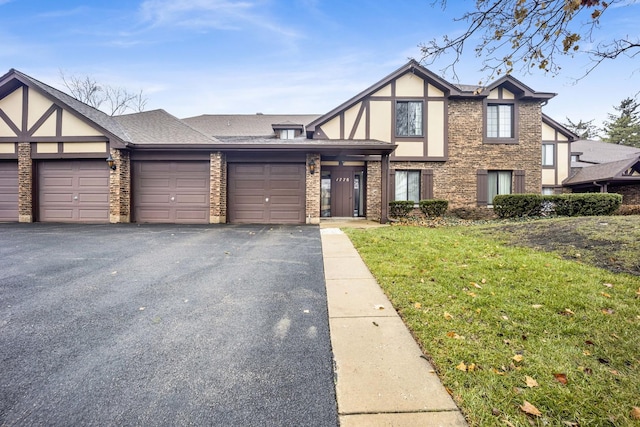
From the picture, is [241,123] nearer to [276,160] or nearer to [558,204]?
[276,160]

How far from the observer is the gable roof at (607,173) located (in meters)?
15.6

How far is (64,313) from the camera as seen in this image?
3.09 metres

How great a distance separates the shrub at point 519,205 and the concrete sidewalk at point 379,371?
1023cm

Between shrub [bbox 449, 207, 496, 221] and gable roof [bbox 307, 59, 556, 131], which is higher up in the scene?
gable roof [bbox 307, 59, 556, 131]

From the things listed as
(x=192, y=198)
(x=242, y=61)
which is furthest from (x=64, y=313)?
(x=242, y=61)

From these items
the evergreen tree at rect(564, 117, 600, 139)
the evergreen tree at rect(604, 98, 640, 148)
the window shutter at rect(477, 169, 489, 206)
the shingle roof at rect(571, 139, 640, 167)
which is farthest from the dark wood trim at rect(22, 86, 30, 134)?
the evergreen tree at rect(564, 117, 600, 139)

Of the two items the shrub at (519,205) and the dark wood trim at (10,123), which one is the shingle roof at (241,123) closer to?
the dark wood trim at (10,123)

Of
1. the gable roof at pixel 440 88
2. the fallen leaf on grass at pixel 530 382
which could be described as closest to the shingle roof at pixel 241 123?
the gable roof at pixel 440 88

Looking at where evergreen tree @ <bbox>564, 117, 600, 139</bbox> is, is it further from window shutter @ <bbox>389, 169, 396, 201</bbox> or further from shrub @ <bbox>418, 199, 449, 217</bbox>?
window shutter @ <bbox>389, 169, 396, 201</bbox>

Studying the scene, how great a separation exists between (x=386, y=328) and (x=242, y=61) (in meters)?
22.6

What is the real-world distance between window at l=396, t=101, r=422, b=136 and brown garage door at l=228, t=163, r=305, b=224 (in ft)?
17.5

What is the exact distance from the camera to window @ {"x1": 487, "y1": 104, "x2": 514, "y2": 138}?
44.7 feet

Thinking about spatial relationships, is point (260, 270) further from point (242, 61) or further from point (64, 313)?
point (242, 61)

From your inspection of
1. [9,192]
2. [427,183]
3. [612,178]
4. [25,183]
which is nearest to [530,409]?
[427,183]
